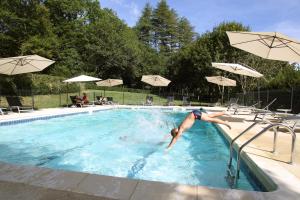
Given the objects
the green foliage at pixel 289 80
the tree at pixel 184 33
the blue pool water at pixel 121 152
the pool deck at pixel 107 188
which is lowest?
the blue pool water at pixel 121 152

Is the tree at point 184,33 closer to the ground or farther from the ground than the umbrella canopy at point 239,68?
farther from the ground

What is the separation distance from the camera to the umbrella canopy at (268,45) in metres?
8.28

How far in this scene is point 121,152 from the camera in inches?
316

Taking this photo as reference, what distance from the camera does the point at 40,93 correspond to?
21.9 m

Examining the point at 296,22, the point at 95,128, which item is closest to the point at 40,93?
the point at 95,128

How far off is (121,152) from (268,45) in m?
5.41

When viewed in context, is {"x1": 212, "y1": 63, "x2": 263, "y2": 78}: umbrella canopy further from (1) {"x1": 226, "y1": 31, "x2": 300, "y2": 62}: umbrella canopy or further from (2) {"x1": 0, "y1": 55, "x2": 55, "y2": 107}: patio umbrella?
(2) {"x1": 0, "y1": 55, "x2": 55, "y2": 107}: patio umbrella

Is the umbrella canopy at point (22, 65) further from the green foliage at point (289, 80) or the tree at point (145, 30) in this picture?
the tree at point (145, 30)

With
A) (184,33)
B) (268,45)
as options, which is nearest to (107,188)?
(268,45)

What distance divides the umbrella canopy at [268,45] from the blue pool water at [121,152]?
3.08m

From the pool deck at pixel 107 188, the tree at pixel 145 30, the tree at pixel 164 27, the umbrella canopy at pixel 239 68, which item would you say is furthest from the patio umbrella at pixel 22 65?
the tree at pixel 164 27

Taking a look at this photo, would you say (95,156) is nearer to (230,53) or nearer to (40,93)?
(40,93)

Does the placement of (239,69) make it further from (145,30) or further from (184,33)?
(184,33)

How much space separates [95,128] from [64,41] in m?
28.8
